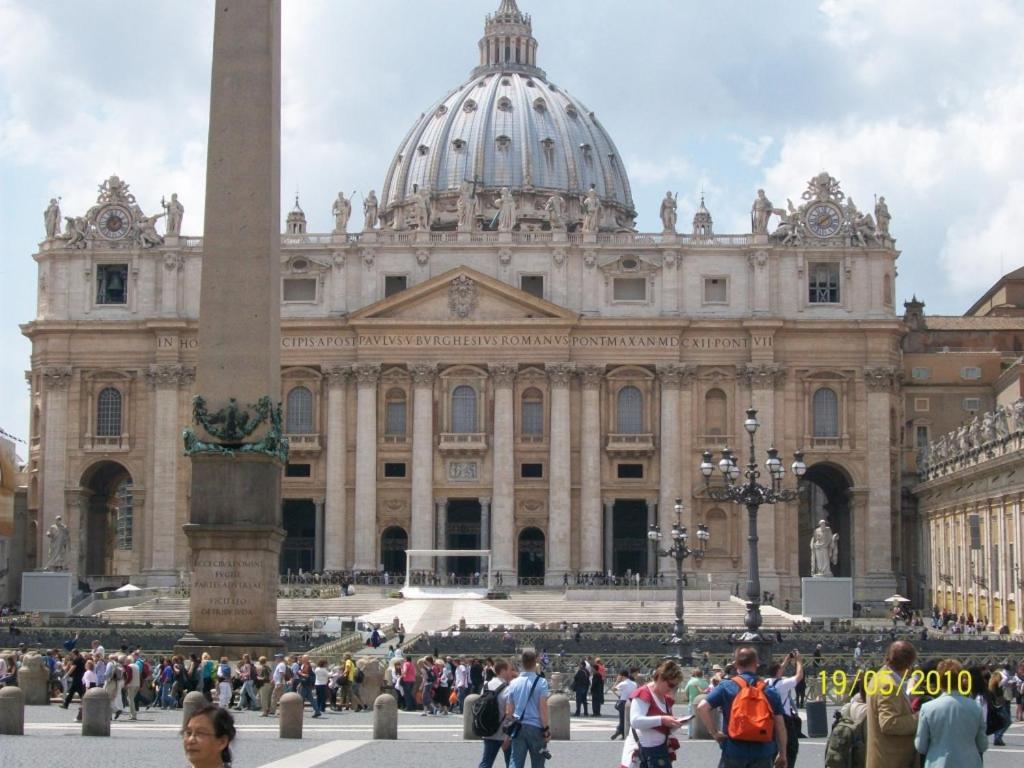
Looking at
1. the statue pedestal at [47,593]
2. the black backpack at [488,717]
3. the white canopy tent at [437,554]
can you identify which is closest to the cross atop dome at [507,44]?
the white canopy tent at [437,554]

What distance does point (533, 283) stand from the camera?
84.4 m

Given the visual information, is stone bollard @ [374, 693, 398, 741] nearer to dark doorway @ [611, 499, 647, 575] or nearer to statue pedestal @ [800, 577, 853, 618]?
→ statue pedestal @ [800, 577, 853, 618]

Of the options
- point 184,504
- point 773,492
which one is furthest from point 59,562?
point 773,492

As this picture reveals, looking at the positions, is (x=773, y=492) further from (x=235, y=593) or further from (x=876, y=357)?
(x=876, y=357)

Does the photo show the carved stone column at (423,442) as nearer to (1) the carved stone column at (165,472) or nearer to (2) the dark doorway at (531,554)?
(2) the dark doorway at (531,554)

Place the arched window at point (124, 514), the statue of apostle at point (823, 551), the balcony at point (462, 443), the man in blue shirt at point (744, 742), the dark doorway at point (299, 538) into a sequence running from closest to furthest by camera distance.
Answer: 1. the man in blue shirt at point (744, 742)
2. the statue of apostle at point (823, 551)
3. the balcony at point (462, 443)
4. the dark doorway at point (299, 538)
5. the arched window at point (124, 514)

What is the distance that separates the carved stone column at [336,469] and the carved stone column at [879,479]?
75.7 ft

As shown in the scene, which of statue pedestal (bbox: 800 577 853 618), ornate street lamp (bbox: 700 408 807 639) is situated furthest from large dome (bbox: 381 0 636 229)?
ornate street lamp (bbox: 700 408 807 639)

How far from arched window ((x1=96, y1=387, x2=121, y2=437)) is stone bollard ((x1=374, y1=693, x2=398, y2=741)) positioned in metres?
62.3

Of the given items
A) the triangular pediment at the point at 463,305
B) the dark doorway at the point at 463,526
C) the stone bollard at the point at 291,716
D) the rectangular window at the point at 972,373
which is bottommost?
the stone bollard at the point at 291,716

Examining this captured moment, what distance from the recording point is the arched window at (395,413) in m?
84.2

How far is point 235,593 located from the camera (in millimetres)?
26078

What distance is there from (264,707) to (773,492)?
13151mm

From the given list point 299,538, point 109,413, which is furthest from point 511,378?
point 109,413
